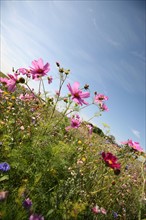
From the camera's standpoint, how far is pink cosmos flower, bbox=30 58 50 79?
2727mm

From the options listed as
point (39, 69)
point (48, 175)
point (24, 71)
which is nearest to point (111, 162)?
point (48, 175)

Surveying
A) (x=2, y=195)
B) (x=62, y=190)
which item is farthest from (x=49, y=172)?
(x=2, y=195)

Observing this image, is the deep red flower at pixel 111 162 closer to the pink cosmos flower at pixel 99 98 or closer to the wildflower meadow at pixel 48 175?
the wildflower meadow at pixel 48 175

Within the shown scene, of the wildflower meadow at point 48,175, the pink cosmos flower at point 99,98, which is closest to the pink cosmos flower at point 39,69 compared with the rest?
the wildflower meadow at point 48,175

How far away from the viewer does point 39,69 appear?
2744mm

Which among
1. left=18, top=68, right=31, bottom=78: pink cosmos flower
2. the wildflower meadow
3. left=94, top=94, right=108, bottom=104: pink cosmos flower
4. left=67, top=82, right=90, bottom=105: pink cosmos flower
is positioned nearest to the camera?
the wildflower meadow

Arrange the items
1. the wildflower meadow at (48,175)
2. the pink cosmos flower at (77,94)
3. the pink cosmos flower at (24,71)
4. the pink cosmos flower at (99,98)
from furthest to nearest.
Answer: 1. the pink cosmos flower at (99,98)
2. the pink cosmos flower at (24,71)
3. the pink cosmos flower at (77,94)
4. the wildflower meadow at (48,175)

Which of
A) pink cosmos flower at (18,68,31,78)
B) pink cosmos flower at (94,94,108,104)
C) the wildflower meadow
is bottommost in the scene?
the wildflower meadow

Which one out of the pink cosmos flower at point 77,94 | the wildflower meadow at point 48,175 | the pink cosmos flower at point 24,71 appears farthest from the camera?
the pink cosmos flower at point 24,71

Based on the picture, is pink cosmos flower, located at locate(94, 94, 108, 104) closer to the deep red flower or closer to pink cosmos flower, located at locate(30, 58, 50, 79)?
pink cosmos flower, located at locate(30, 58, 50, 79)

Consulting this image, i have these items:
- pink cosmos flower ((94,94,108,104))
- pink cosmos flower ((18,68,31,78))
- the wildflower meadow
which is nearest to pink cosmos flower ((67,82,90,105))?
the wildflower meadow

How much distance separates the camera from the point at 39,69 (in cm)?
274

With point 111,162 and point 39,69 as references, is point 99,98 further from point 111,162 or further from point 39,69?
point 111,162

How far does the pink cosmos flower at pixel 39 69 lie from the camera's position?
2727mm
